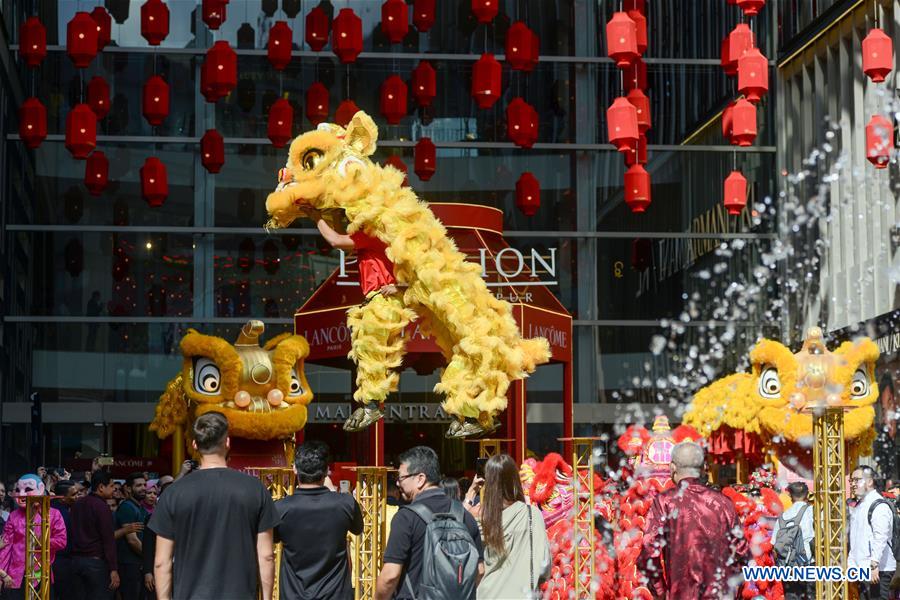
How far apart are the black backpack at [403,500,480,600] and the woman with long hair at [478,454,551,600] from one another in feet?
1.45

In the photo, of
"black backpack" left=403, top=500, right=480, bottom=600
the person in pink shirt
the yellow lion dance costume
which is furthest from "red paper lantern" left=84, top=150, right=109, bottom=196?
"black backpack" left=403, top=500, right=480, bottom=600

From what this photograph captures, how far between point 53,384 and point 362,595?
10.2 m

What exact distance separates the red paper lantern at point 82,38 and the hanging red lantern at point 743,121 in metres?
5.39

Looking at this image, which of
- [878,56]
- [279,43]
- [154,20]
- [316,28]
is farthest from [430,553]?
[279,43]

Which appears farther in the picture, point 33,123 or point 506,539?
point 33,123

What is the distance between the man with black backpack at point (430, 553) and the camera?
523cm

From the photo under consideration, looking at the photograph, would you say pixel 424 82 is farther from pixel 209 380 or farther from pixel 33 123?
pixel 209 380

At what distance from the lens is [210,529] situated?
4887 mm

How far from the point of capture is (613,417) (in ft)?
58.5

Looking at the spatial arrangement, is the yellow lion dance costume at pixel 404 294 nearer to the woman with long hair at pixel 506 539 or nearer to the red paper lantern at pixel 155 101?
the woman with long hair at pixel 506 539

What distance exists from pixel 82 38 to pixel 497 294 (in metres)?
4.12

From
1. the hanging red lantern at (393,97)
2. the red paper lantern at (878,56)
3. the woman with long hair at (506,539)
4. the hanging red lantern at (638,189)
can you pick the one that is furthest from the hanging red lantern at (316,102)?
the woman with long hair at (506,539)

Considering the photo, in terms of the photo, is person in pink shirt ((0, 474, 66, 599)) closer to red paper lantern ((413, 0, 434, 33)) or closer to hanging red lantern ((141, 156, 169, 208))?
hanging red lantern ((141, 156, 169, 208))

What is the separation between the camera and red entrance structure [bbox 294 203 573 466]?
11.6 meters
